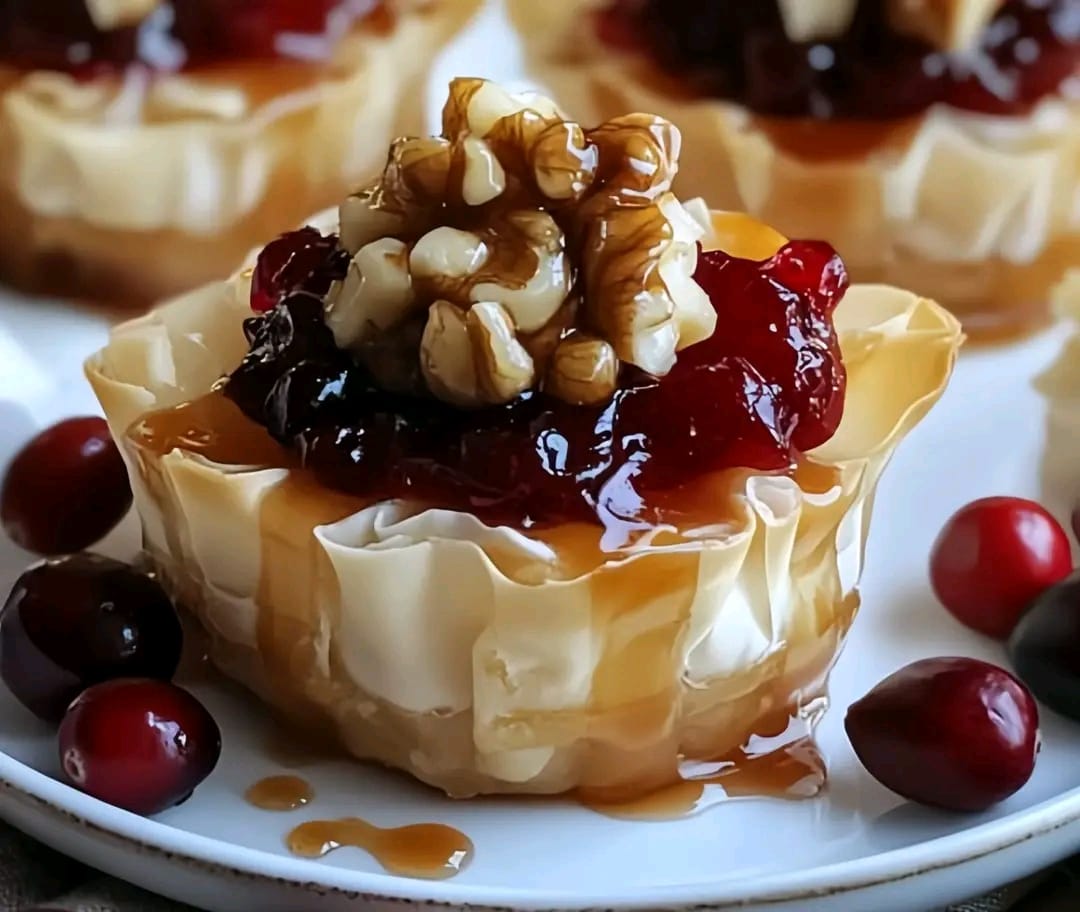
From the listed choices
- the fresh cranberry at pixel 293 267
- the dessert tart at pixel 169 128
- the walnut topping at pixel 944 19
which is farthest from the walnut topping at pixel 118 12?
the walnut topping at pixel 944 19

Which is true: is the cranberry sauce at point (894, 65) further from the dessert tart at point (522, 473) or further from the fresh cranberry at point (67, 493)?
the fresh cranberry at point (67, 493)

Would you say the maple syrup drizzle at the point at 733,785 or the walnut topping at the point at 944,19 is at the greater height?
the walnut topping at the point at 944,19

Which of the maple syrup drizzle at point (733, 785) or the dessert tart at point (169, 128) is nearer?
the maple syrup drizzle at point (733, 785)

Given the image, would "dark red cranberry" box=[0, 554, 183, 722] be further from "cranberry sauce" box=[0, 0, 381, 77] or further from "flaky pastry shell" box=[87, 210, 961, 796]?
"cranberry sauce" box=[0, 0, 381, 77]

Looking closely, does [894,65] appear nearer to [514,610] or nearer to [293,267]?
[293,267]

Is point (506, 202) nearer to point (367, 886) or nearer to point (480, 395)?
point (480, 395)

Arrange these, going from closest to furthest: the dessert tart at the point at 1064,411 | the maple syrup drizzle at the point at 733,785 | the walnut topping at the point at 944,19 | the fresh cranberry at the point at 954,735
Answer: the fresh cranberry at the point at 954,735
the maple syrup drizzle at the point at 733,785
the dessert tart at the point at 1064,411
the walnut topping at the point at 944,19

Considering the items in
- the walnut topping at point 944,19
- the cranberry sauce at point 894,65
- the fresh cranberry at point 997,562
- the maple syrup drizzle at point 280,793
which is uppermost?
the walnut topping at point 944,19
